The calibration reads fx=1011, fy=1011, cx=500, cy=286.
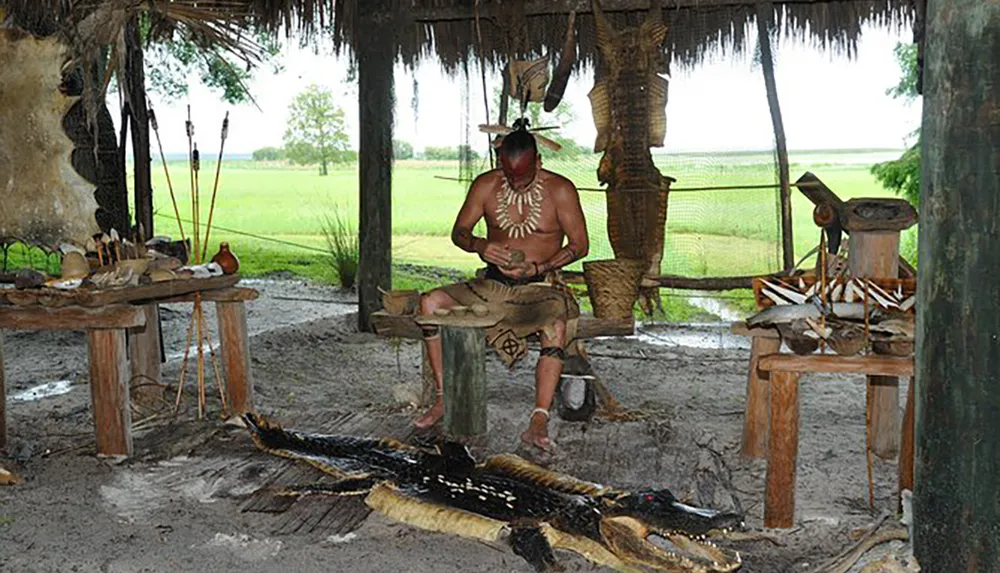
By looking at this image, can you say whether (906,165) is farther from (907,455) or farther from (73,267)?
(73,267)

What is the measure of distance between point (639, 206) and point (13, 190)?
12.1ft

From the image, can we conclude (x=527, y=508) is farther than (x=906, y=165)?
No

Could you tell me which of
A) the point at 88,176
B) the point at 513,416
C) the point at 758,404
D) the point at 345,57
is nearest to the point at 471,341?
the point at 513,416

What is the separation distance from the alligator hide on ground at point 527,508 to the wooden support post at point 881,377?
50.1 inches

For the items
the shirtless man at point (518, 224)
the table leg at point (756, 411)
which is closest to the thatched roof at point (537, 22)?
the shirtless man at point (518, 224)

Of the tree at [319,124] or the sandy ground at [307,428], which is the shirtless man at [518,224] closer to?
the sandy ground at [307,428]

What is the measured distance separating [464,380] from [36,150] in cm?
218

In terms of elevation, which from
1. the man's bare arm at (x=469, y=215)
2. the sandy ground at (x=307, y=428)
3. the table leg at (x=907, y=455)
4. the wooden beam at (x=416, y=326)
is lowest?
the sandy ground at (x=307, y=428)

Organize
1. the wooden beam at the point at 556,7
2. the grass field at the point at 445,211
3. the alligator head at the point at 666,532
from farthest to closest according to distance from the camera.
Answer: the grass field at the point at 445,211, the wooden beam at the point at 556,7, the alligator head at the point at 666,532

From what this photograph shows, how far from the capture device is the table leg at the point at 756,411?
13.6 feet

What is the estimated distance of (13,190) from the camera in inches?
178

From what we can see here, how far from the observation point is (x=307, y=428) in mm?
4574

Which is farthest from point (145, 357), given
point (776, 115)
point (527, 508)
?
point (776, 115)

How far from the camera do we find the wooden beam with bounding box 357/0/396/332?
21.6 ft
